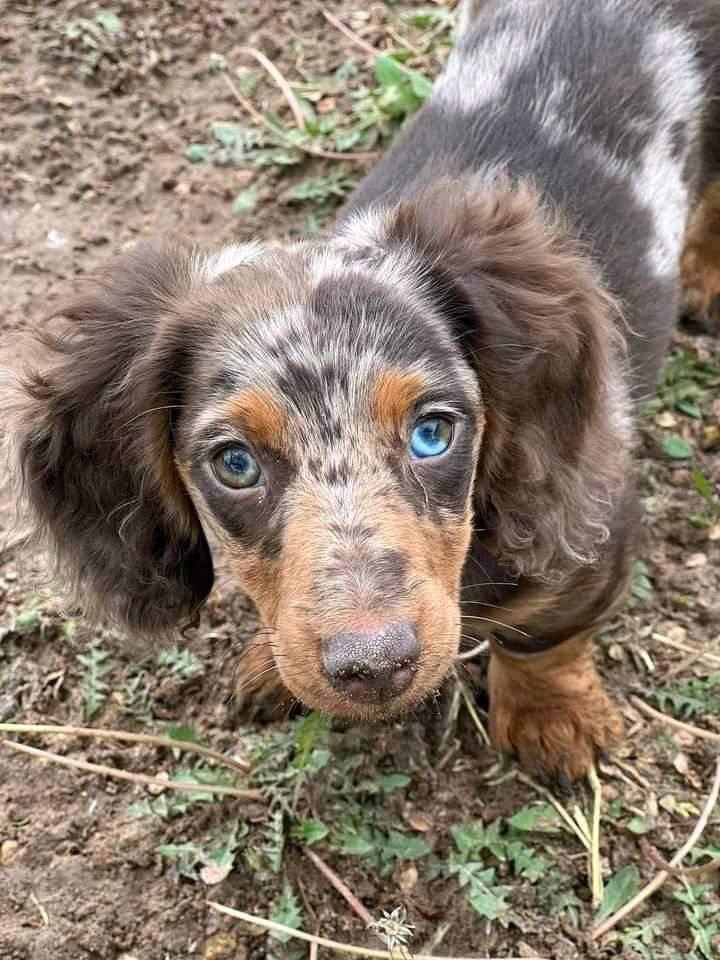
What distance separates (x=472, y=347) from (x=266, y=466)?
21.4 inches

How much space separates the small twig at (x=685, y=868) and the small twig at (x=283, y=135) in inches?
114

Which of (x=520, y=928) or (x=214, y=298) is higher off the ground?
(x=214, y=298)

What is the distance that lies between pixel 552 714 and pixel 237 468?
54.6 inches

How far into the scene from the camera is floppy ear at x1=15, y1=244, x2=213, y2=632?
231 cm

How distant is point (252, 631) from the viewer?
11.0ft

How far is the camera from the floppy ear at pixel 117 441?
7.59ft

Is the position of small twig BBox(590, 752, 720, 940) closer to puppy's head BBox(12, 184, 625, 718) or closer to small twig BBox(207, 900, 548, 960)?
small twig BBox(207, 900, 548, 960)

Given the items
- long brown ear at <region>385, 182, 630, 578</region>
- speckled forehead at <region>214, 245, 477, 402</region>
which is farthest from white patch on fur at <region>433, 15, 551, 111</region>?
speckled forehead at <region>214, 245, 477, 402</region>

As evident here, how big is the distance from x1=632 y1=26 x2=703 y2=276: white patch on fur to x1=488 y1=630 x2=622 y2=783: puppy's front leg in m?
1.22

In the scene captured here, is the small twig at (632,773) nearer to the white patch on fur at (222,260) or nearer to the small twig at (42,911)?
the small twig at (42,911)

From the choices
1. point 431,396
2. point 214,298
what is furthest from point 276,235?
point 431,396

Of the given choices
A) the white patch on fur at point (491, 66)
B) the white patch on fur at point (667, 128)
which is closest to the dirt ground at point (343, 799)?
the white patch on fur at point (667, 128)

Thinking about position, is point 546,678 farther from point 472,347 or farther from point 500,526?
point 472,347

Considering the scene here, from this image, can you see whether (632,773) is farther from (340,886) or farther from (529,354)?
(529,354)
